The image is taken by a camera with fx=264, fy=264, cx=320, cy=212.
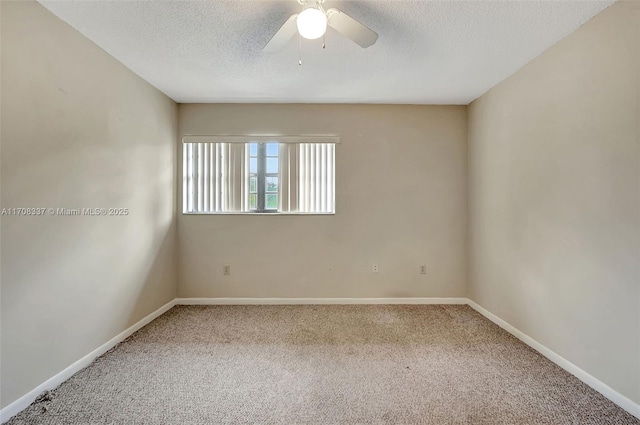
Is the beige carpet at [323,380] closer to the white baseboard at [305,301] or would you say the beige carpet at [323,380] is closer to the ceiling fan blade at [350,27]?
the white baseboard at [305,301]

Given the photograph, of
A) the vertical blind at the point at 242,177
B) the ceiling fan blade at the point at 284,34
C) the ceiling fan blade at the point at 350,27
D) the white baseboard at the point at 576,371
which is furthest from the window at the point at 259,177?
the white baseboard at the point at 576,371

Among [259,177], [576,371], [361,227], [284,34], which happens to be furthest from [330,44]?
[576,371]

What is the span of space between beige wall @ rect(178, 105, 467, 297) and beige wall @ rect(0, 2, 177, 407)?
708 mm

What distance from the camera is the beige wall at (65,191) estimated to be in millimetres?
1469

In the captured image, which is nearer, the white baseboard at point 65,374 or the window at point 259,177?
the white baseboard at point 65,374

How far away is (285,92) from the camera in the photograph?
2.79 m

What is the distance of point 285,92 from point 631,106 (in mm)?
2576

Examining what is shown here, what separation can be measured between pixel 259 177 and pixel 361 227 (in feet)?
4.50

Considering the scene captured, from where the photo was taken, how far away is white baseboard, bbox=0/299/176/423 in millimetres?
1447

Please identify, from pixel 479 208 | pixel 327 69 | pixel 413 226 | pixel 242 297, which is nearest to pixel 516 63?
pixel 479 208

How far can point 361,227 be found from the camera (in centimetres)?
316

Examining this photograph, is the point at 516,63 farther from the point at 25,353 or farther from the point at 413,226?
the point at 25,353

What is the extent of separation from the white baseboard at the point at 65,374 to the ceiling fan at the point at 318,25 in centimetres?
250

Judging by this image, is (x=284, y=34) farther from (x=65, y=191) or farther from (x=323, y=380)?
(x=323, y=380)
